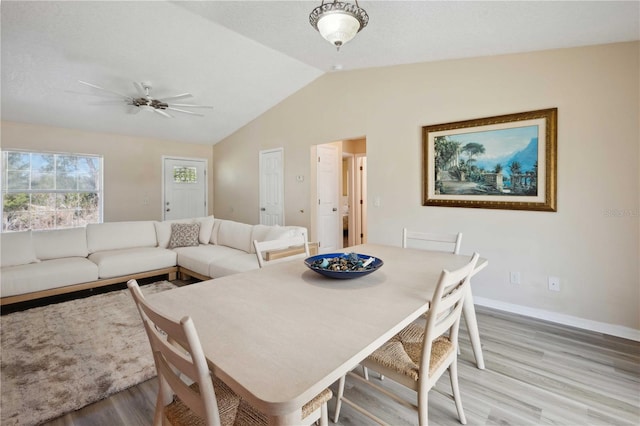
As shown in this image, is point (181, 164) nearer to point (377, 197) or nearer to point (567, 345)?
point (377, 197)

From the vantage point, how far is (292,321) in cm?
107

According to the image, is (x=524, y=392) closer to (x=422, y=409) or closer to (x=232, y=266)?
(x=422, y=409)

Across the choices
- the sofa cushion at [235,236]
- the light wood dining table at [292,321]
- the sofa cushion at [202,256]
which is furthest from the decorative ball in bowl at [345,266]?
the sofa cushion at [235,236]

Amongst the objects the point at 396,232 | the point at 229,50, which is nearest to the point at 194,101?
the point at 229,50

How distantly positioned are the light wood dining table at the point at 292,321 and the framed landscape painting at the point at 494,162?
62.8 inches

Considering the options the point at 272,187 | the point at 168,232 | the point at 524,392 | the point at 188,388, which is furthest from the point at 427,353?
the point at 272,187

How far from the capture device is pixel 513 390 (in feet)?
6.02

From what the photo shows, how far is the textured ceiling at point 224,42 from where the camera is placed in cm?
231

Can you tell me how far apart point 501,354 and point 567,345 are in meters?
0.60

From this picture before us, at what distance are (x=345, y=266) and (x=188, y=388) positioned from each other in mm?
886

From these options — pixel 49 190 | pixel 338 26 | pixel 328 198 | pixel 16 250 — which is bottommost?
pixel 16 250

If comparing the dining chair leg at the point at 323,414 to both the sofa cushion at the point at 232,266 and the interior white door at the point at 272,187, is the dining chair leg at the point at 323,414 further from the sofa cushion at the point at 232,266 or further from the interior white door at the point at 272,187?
the interior white door at the point at 272,187

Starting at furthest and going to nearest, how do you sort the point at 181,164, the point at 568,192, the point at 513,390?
the point at 181,164 < the point at 568,192 < the point at 513,390

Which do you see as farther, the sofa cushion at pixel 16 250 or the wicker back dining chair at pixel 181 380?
the sofa cushion at pixel 16 250
